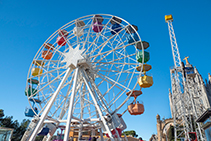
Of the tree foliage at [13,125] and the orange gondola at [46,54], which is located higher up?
the orange gondola at [46,54]

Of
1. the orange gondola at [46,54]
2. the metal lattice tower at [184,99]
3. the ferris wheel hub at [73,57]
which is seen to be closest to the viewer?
the ferris wheel hub at [73,57]

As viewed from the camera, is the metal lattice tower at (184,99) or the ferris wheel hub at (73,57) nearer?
the ferris wheel hub at (73,57)

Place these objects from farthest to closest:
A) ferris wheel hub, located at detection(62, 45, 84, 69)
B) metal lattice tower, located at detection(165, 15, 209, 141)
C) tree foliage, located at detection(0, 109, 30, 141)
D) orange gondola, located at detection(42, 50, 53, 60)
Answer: tree foliage, located at detection(0, 109, 30, 141) < metal lattice tower, located at detection(165, 15, 209, 141) < orange gondola, located at detection(42, 50, 53, 60) < ferris wheel hub, located at detection(62, 45, 84, 69)

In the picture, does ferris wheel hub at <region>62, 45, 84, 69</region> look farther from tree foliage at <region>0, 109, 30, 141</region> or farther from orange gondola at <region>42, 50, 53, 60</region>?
tree foliage at <region>0, 109, 30, 141</region>

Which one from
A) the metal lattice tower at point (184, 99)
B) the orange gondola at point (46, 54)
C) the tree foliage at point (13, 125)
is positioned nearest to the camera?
the orange gondola at point (46, 54)

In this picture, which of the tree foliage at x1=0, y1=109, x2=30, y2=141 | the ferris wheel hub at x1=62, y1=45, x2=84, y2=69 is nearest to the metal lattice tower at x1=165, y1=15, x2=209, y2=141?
the ferris wheel hub at x1=62, y1=45, x2=84, y2=69

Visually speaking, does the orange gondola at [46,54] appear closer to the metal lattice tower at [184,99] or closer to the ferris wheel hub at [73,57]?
the ferris wheel hub at [73,57]

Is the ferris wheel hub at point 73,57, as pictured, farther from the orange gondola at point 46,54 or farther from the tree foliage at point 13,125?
the tree foliage at point 13,125

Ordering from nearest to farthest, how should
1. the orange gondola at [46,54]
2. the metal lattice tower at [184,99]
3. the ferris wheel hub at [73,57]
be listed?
1. the ferris wheel hub at [73,57]
2. the orange gondola at [46,54]
3. the metal lattice tower at [184,99]

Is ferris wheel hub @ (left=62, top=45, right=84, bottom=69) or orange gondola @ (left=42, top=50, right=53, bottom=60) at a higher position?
orange gondola @ (left=42, top=50, right=53, bottom=60)

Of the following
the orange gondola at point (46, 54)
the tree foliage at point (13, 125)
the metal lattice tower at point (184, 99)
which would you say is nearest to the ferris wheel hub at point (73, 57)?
the orange gondola at point (46, 54)

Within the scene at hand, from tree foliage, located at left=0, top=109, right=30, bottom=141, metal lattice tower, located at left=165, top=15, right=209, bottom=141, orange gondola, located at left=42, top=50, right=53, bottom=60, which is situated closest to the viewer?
orange gondola, located at left=42, top=50, right=53, bottom=60

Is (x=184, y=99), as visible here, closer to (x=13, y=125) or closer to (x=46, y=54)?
(x=46, y=54)

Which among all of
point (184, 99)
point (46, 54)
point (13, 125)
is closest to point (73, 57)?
point (46, 54)
